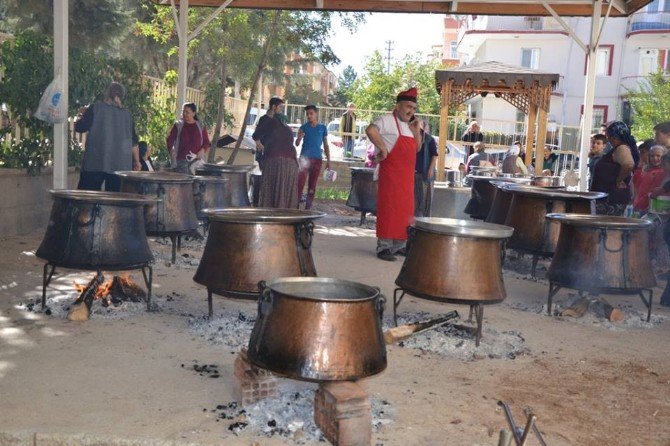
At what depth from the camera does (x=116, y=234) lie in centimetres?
563

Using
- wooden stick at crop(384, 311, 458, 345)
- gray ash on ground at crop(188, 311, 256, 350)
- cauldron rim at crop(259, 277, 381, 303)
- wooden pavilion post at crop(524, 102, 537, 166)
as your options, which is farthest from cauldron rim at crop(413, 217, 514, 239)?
wooden pavilion post at crop(524, 102, 537, 166)

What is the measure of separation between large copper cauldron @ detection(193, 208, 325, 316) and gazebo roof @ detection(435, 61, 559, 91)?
33.5 feet

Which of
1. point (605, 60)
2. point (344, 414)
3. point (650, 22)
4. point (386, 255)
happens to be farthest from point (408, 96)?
point (650, 22)

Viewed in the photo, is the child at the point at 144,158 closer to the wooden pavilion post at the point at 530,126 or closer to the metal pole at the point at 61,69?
the metal pole at the point at 61,69

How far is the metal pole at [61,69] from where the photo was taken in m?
8.38

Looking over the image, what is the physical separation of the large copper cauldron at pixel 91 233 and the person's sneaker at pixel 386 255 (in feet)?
12.8

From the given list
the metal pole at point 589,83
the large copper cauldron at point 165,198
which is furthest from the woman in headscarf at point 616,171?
the large copper cauldron at point 165,198

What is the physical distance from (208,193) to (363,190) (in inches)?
151

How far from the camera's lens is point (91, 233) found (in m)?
5.53

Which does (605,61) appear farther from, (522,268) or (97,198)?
(97,198)

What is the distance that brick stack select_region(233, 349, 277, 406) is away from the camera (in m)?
4.00

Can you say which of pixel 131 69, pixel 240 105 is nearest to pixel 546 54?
pixel 240 105

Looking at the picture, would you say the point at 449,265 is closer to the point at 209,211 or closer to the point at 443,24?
the point at 209,211

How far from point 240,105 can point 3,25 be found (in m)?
8.81
